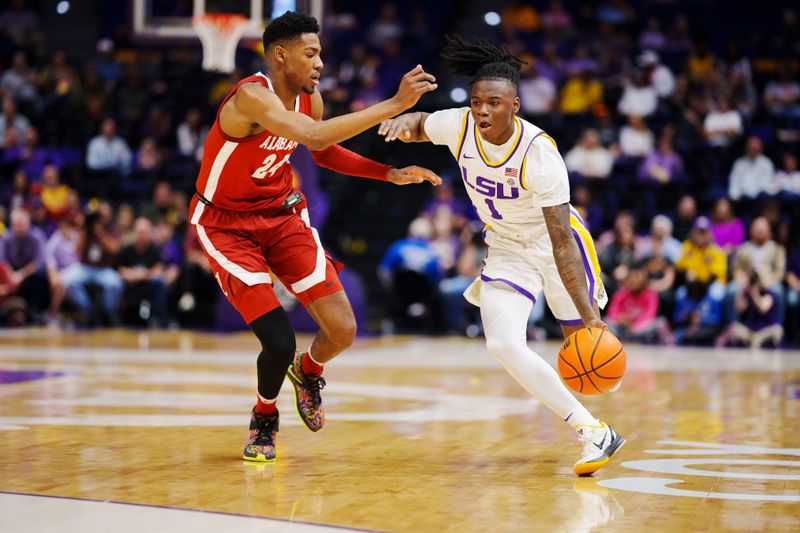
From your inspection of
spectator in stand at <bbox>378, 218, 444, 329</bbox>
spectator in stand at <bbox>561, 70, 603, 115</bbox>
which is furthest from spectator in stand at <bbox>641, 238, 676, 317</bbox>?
spectator in stand at <bbox>561, 70, 603, 115</bbox>

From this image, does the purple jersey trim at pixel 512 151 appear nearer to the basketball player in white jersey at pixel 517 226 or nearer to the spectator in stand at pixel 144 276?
the basketball player in white jersey at pixel 517 226

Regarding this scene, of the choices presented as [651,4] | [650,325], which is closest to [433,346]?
[650,325]

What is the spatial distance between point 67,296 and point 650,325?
23.9 feet

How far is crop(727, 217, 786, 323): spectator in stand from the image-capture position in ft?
40.9

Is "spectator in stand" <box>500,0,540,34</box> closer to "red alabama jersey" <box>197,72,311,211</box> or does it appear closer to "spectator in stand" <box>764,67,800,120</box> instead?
"spectator in stand" <box>764,67,800,120</box>

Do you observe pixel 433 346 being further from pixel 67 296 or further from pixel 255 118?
pixel 255 118

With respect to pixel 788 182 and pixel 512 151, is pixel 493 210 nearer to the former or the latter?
pixel 512 151

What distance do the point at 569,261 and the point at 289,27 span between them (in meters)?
1.71

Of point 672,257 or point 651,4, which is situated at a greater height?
point 651,4

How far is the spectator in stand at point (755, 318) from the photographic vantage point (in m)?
12.4

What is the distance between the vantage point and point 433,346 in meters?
12.5

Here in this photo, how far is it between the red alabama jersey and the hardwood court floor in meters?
1.25

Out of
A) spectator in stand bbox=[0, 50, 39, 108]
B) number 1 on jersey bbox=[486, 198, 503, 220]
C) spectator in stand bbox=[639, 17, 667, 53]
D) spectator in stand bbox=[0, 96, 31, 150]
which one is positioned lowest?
number 1 on jersey bbox=[486, 198, 503, 220]

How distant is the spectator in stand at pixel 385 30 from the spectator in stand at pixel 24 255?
21.7ft
